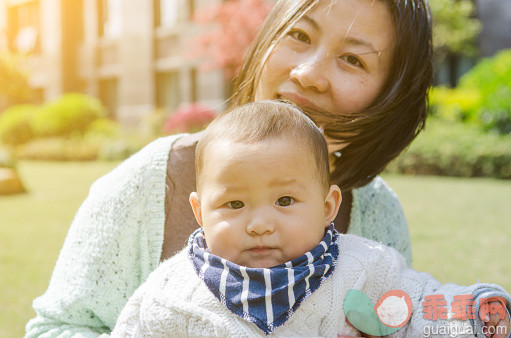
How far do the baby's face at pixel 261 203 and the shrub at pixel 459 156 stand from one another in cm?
935

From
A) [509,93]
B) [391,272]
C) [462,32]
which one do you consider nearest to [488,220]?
[391,272]

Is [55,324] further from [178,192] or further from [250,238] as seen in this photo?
[250,238]

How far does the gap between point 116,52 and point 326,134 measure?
71.9 ft

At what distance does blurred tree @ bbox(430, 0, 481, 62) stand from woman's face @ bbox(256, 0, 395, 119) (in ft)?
54.1

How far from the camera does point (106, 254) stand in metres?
1.68

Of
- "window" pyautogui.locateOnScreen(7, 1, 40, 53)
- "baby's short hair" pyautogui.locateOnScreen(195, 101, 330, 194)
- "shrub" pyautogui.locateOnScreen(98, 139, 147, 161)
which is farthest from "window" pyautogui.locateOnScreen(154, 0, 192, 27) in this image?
"baby's short hair" pyautogui.locateOnScreen(195, 101, 330, 194)

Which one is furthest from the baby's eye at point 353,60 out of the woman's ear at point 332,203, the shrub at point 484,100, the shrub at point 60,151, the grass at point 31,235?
the shrub at point 60,151

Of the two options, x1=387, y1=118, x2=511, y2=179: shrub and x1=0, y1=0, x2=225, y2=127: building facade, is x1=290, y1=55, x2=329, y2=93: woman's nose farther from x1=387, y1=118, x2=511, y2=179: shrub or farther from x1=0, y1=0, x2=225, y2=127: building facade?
x1=0, y1=0, x2=225, y2=127: building facade

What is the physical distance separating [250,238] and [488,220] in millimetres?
6138

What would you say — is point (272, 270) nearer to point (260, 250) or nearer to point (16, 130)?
point (260, 250)

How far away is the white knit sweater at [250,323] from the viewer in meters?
1.42

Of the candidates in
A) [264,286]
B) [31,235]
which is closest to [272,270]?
[264,286]

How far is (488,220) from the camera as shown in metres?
6.84

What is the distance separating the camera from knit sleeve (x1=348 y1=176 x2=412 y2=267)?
2111 millimetres
